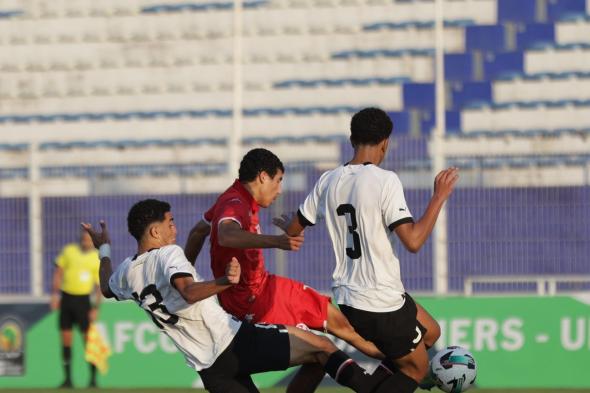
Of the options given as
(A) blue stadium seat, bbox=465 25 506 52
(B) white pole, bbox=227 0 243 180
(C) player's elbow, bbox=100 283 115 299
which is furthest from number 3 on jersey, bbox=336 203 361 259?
(A) blue stadium seat, bbox=465 25 506 52

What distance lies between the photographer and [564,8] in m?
20.7

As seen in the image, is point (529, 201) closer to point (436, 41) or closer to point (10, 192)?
point (436, 41)

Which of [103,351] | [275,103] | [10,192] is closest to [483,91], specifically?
[275,103]

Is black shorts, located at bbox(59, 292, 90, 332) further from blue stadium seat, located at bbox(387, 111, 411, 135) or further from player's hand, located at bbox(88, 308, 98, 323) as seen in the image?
blue stadium seat, located at bbox(387, 111, 411, 135)

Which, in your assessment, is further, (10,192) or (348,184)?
(10,192)

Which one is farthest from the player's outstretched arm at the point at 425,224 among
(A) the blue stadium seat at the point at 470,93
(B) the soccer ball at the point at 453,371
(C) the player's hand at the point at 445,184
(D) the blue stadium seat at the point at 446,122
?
(A) the blue stadium seat at the point at 470,93

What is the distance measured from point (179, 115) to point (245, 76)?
49.6 inches

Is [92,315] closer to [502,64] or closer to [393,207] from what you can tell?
[393,207]

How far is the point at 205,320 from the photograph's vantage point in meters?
7.06

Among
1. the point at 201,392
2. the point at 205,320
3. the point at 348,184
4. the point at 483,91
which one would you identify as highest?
the point at 483,91

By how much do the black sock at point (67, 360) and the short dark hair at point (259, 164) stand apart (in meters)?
6.72

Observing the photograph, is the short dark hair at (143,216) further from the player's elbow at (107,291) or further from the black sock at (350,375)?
the black sock at (350,375)

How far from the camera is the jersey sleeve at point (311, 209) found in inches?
277

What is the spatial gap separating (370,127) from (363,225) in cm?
54
